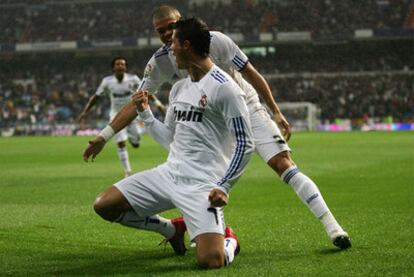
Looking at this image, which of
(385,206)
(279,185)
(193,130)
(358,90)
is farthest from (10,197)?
(358,90)

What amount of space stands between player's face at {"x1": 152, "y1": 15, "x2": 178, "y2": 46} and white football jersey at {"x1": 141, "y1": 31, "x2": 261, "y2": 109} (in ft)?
0.63

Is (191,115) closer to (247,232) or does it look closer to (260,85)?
(260,85)

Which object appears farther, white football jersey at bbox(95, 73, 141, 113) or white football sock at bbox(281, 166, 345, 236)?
white football jersey at bbox(95, 73, 141, 113)

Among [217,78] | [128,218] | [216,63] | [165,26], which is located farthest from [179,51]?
[128,218]

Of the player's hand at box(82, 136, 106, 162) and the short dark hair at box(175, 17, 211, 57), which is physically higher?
the short dark hair at box(175, 17, 211, 57)

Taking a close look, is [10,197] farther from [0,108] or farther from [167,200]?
[0,108]

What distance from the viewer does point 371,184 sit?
13.2 meters

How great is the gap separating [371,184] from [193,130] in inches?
307

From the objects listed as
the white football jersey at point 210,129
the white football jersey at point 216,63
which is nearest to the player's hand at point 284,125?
the white football jersey at point 216,63

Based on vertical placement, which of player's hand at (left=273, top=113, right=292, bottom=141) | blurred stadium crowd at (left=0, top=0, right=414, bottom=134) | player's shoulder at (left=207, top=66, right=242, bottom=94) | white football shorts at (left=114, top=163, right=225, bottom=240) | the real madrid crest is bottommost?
blurred stadium crowd at (left=0, top=0, right=414, bottom=134)

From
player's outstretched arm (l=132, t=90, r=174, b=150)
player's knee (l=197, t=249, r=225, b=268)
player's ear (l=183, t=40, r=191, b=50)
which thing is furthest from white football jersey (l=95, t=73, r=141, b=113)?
player's knee (l=197, t=249, r=225, b=268)

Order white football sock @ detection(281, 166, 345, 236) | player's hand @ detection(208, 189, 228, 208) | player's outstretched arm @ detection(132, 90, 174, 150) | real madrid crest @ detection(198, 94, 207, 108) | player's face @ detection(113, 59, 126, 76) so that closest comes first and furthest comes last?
player's hand @ detection(208, 189, 228, 208) → real madrid crest @ detection(198, 94, 207, 108) → player's outstretched arm @ detection(132, 90, 174, 150) → white football sock @ detection(281, 166, 345, 236) → player's face @ detection(113, 59, 126, 76)

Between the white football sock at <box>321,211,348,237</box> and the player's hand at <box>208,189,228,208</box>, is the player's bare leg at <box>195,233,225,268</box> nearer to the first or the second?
the player's hand at <box>208,189,228,208</box>

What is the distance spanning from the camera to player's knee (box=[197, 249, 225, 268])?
5660 millimetres
